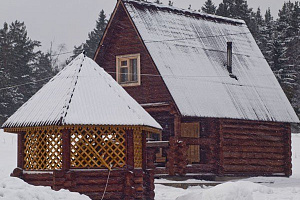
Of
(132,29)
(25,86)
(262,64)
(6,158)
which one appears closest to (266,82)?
(262,64)

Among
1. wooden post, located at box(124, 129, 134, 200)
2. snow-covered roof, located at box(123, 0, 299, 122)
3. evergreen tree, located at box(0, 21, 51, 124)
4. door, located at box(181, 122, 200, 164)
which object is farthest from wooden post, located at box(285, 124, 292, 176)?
evergreen tree, located at box(0, 21, 51, 124)

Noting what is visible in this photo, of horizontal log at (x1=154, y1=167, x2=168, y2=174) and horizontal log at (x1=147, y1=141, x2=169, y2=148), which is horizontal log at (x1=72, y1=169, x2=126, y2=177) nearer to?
horizontal log at (x1=147, y1=141, x2=169, y2=148)

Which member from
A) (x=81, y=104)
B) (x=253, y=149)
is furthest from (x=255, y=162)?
(x=81, y=104)

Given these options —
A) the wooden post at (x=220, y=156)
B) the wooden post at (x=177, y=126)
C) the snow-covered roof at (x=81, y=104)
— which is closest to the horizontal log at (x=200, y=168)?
the wooden post at (x=220, y=156)

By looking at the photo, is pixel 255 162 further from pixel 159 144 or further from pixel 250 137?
pixel 159 144

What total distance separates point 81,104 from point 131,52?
1089cm

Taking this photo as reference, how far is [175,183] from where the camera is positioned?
1108 inches

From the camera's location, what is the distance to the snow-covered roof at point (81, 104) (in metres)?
20.5

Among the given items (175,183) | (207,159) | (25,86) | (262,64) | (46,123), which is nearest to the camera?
(46,123)

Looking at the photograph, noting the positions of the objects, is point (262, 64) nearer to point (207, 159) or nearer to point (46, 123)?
point (207, 159)

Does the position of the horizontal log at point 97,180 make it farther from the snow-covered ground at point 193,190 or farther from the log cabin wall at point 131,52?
the log cabin wall at point 131,52

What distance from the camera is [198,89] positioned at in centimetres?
3097

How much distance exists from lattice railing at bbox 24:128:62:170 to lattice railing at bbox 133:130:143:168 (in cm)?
226

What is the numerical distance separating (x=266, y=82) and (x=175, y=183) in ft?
31.7
